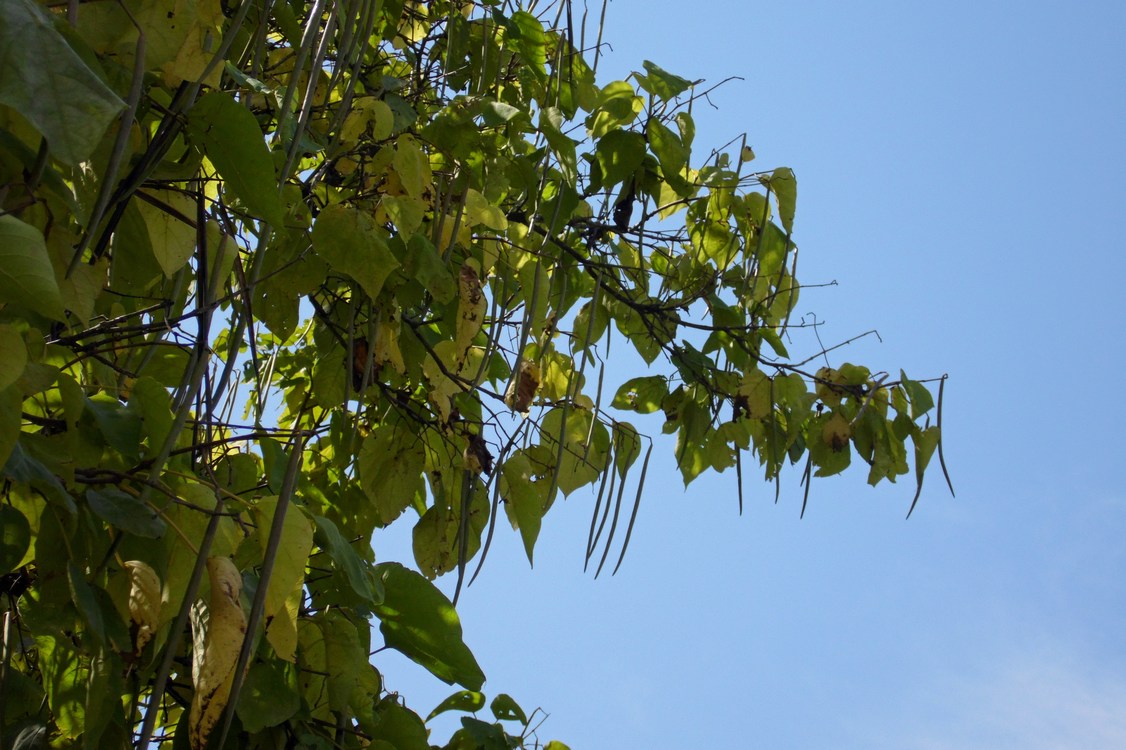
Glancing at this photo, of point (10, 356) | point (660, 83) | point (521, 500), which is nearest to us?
point (10, 356)

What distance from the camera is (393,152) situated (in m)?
1.23

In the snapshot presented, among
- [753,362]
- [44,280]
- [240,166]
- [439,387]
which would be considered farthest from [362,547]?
[44,280]

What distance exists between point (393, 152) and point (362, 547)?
573 millimetres

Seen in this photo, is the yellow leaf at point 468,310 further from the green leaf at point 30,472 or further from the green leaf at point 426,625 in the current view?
the green leaf at point 30,472

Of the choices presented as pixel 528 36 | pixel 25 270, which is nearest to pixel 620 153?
pixel 528 36

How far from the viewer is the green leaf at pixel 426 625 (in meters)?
1.19

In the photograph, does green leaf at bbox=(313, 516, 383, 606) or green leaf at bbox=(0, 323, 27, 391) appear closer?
green leaf at bbox=(0, 323, 27, 391)

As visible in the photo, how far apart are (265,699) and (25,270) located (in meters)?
0.56

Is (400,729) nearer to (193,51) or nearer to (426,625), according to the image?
(426,625)

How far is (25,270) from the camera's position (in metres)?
0.56

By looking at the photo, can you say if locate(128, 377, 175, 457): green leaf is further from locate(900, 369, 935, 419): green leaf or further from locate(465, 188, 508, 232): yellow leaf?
locate(900, 369, 935, 419): green leaf

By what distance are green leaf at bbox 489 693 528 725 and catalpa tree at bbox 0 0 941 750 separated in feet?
0.17

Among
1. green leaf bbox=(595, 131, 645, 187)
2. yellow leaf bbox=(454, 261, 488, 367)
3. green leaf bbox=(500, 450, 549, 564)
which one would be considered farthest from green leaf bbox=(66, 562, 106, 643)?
green leaf bbox=(595, 131, 645, 187)

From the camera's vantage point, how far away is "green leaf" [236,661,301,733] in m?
1.00
